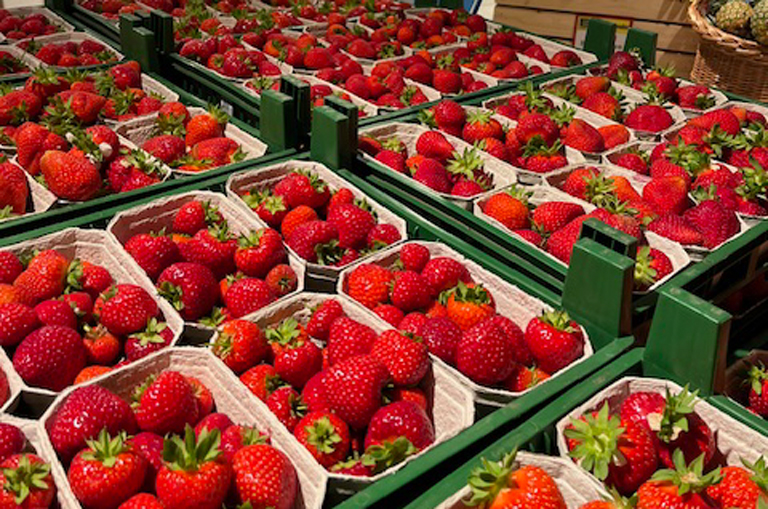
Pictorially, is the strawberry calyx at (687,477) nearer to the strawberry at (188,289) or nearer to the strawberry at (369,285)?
the strawberry at (369,285)

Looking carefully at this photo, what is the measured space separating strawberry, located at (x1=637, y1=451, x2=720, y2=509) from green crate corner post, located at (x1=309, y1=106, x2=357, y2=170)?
129 centimetres

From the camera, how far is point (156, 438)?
3.93 feet

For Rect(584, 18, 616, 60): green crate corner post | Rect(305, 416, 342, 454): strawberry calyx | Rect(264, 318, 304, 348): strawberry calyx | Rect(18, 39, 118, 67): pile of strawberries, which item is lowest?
Rect(305, 416, 342, 454): strawberry calyx

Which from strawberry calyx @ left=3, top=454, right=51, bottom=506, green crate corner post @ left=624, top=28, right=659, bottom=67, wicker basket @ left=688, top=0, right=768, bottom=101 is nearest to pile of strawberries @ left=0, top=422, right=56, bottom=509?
strawberry calyx @ left=3, top=454, right=51, bottom=506

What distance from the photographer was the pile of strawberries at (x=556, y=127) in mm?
2328

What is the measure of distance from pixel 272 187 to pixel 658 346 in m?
1.12

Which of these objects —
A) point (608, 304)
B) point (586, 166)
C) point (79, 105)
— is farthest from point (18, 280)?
point (586, 166)

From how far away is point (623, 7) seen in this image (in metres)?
4.95

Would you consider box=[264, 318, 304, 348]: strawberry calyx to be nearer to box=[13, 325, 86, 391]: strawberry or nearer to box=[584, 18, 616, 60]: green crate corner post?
box=[13, 325, 86, 391]: strawberry

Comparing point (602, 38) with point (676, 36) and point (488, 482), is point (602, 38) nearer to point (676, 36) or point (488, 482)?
point (676, 36)

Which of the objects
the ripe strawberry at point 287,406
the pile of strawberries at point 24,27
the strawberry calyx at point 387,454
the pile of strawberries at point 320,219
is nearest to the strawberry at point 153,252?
the pile of strawberries at point 320,219

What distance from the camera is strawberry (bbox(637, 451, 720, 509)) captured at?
1.09m

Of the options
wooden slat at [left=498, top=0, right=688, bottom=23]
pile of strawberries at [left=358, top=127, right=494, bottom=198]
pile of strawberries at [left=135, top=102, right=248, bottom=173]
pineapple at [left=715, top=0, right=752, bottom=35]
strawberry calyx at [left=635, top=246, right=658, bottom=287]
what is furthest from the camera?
wooden slat at [left=498, top=0, right=688, bottom=23]

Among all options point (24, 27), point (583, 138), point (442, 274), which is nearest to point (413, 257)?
point (442, 274)
